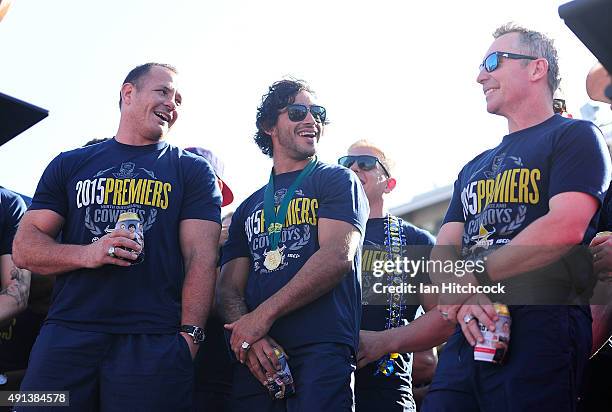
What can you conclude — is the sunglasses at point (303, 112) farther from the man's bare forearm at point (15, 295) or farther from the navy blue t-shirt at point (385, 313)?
the man's bare forearm at point (15, 295)

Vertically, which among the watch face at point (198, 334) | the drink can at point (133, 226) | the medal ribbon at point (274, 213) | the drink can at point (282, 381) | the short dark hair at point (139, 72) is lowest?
the drink can at point (282, 381)

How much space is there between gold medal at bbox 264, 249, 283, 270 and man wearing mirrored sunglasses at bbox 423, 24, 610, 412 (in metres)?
0.97

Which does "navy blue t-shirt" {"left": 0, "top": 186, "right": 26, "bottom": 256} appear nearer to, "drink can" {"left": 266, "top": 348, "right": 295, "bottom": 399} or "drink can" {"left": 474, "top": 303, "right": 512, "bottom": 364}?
"drink can" {"left": 266, "top": 348, "right": 295, "bottom": 399}

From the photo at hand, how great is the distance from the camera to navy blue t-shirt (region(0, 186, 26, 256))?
5.30 metres

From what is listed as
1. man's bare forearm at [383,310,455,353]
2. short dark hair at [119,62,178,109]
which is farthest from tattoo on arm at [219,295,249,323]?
short dark hair at [119,62,178,109]

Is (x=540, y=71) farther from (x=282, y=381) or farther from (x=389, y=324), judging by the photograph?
(x=282, y=381)

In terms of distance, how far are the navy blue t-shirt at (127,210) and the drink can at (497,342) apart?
1.61 meters

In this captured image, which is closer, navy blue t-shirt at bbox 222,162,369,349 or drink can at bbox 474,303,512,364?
drink can at bbox 474,303,512,364

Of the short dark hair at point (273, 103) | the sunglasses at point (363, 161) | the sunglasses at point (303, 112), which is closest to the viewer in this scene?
the sunglasses at point (303, 112)

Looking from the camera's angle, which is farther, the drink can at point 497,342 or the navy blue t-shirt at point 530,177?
the navy blue t-shirt at point 530,177

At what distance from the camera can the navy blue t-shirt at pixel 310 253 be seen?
14.0 ft

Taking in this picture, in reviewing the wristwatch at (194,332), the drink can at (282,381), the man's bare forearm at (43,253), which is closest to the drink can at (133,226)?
the man's bare forearm at (43,253)

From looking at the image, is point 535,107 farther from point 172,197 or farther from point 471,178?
point 172,197

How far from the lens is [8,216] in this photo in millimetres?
5395
